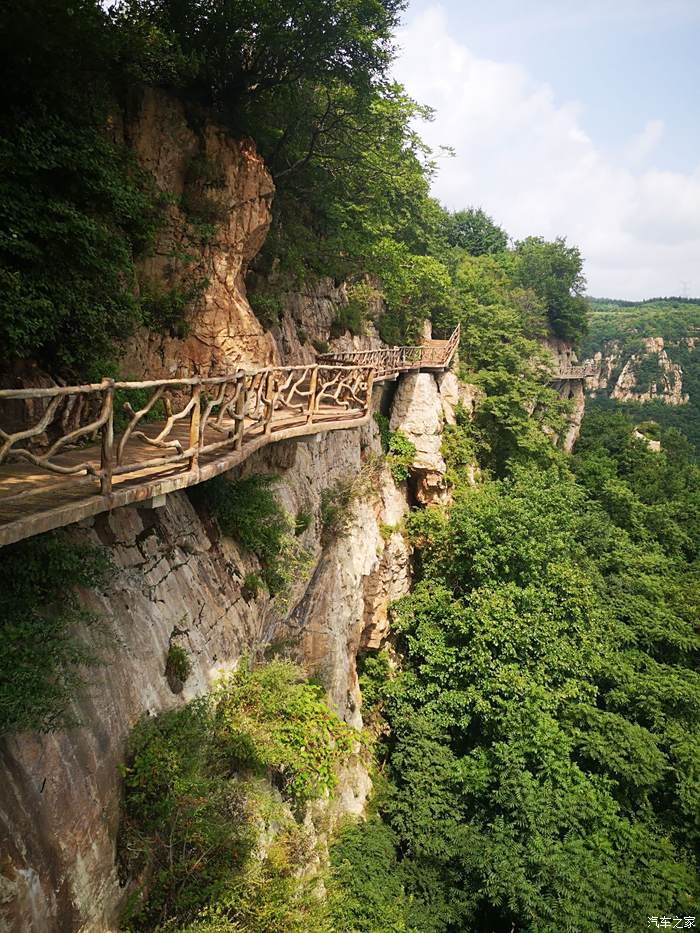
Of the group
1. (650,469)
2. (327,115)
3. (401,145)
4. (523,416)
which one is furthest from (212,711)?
(650,469)

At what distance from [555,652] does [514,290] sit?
31.3m

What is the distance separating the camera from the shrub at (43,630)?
4094 mm

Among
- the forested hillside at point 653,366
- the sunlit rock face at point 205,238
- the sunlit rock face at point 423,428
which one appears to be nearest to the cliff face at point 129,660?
the sunlit rock face at point 205,238

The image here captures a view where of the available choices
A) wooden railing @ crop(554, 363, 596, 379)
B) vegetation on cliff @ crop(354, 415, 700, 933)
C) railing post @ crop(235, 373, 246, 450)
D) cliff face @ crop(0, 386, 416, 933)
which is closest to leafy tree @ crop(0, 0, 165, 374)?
railing post @ crop(235, 373, 246, 450)

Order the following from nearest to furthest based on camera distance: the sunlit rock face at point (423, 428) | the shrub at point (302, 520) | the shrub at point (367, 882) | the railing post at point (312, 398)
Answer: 1. the railing post at point (312, 398)
2. the shrub at point (367, 882)
3. the shrub at point (302, 520)
4. the sunlit rock face at point (423, 428)

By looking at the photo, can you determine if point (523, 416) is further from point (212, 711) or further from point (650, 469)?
point (212, 711)

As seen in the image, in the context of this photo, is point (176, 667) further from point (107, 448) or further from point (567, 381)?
point (567, 381)

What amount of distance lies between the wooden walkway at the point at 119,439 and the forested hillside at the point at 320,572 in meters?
0.71

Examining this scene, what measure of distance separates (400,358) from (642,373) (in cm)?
7366

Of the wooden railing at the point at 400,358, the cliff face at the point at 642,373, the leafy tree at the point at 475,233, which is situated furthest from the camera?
the cliff face at the point at 642,373

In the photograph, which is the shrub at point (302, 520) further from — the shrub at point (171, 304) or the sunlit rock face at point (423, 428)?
the sunlit rock face at point (423, 428)

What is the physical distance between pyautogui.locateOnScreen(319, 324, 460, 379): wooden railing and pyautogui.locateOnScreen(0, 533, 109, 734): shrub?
10406mm

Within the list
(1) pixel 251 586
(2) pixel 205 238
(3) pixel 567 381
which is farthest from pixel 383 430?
(3) pixel 567 381

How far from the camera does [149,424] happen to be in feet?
26.1
